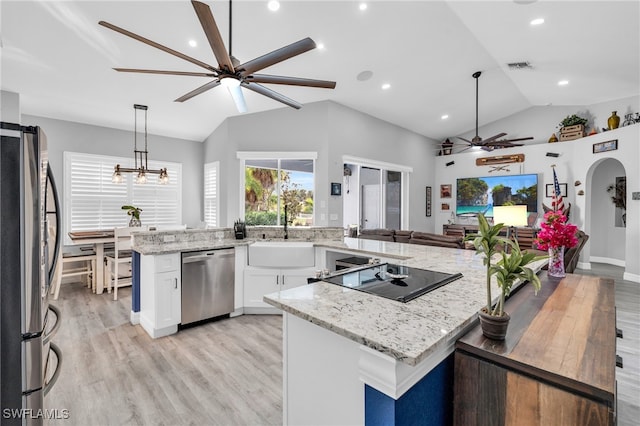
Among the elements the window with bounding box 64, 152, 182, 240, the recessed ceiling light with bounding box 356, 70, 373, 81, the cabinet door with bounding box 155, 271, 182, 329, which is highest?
the recessed ceiling light with bounding box 356, 70, 373, 81

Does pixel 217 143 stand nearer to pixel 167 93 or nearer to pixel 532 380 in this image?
pixel 167 93

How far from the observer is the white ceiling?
3.06m

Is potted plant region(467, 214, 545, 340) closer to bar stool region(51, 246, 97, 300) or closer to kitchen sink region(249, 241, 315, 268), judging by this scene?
kitchen sink region(249, 241, 315, 268)

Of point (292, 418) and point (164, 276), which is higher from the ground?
point (164, 276)

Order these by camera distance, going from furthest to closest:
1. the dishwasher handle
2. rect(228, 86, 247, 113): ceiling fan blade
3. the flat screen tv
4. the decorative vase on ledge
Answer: the flat screen tv
the decorative vase on ledge
the dishwasher handle
rect(228, 86, 247, 113): ceiling fan blade

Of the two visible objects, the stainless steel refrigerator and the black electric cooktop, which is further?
the black electric cooktop

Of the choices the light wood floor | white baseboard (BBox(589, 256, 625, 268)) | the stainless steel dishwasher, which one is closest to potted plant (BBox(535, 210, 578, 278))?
the light wood floor

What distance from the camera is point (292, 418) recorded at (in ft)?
4.83

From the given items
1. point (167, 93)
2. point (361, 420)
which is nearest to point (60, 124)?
point (167, 93)

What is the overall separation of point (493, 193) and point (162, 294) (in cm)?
805

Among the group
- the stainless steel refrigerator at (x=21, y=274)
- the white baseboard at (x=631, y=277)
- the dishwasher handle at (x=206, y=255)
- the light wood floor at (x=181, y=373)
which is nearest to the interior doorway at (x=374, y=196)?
the dishwasher handle at (x=206, y=255)

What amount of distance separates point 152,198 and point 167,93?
2.57 m

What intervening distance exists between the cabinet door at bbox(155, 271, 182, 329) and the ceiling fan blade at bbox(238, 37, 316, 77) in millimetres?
2274

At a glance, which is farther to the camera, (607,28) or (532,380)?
(607,28)
